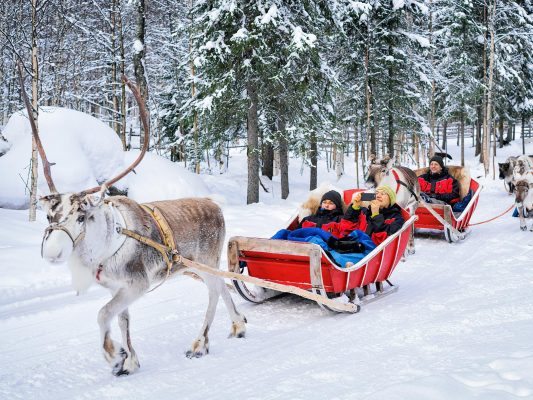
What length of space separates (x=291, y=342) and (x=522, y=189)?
8.10 meters

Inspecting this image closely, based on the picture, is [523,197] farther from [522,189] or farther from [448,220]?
[448,220]

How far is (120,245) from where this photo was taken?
3943 millimetres

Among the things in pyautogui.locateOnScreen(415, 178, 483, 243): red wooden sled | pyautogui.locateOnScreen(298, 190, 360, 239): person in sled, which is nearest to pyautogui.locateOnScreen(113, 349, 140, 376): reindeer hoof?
pyautogui.locateOnScreen(298, 190, 360, 239): person in sled

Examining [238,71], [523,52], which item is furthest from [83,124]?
[523,52]

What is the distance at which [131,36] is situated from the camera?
1017 inches

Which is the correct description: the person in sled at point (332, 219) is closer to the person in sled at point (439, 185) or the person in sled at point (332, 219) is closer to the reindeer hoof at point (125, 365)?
the reindeer hoof at point (125, 365)

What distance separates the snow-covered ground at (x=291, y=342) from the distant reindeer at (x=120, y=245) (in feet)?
1.37

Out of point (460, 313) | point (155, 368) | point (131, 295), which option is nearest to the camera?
point (131, 295)

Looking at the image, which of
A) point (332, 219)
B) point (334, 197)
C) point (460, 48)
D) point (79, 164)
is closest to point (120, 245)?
point (332, 219)

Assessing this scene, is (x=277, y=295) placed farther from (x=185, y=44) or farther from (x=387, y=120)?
(x=185, y=44)

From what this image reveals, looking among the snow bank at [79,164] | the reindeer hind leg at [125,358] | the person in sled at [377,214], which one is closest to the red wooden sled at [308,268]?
the person in sled at [377,214]

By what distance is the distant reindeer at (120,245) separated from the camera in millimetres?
3436

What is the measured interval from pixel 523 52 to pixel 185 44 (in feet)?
62.6

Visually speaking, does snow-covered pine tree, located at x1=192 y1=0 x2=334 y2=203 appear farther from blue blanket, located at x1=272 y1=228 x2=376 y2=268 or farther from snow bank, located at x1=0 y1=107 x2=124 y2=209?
blue blanket, located at x1=272 y1=228 x2=376 y2=268
